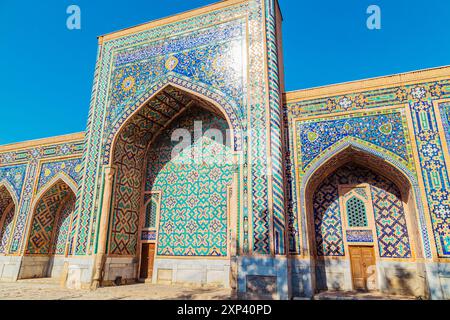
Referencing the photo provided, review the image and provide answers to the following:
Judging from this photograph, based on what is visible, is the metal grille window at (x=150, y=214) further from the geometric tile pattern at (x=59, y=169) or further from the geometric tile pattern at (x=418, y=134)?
the geometric tile pattern at (x=418, y=134)

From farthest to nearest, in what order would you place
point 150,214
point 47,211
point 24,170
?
point 24,170
point 47,211
point 150,214

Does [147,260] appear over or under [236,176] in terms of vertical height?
under

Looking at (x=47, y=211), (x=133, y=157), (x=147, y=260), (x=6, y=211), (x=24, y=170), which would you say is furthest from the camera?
(x=6, y=211)

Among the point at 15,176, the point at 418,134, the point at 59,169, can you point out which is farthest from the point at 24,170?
the point at 418,134

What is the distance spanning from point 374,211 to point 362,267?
1.11 m

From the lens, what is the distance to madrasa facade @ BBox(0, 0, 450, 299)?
6.00m

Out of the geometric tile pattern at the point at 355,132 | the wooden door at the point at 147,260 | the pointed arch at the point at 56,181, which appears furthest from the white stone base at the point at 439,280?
the pointed arch at the point at 56,181

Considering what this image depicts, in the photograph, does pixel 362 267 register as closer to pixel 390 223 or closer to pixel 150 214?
pixel 390 223

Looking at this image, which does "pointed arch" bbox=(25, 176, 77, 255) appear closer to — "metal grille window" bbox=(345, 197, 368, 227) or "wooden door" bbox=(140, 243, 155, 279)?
"wooden door" bbox=(140, 243, 155, 279)

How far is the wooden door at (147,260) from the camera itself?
8.08m

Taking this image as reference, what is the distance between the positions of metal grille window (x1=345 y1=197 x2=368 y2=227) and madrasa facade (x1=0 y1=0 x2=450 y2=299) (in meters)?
0.03

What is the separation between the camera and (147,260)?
817 cm
